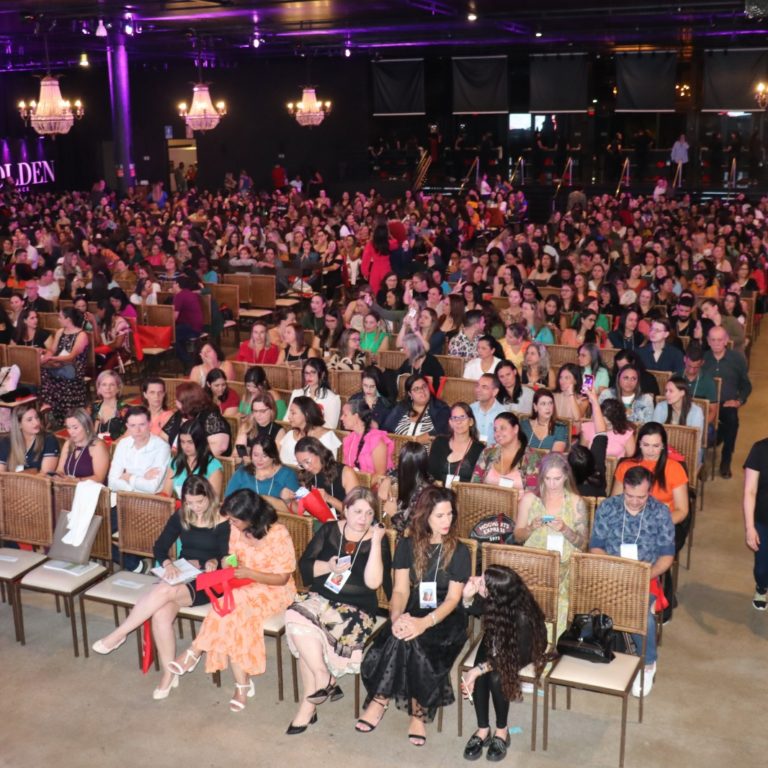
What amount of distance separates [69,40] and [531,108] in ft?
35.1

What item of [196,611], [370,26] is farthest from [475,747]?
[370,26]

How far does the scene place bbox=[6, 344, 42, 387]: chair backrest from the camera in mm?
9305

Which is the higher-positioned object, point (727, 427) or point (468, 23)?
point (468, 23)

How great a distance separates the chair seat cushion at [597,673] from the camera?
14.9ft

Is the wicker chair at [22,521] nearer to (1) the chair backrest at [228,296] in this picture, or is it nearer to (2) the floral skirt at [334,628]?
(2) the floral skirt at [334,628]

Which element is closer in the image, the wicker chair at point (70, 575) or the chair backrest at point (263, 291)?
the wicker chair at point (70, 575)

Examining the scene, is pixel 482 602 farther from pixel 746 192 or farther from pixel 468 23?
pixel 746 192

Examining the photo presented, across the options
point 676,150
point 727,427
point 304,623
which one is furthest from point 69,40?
point 304,623

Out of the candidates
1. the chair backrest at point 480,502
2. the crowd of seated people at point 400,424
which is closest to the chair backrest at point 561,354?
the crowd of seated people at point 400,424

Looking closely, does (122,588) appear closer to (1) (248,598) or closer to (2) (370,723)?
(1) (248,598)

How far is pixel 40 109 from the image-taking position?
43.5 feet

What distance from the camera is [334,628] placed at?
504 cm

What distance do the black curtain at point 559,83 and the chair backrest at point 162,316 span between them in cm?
1620

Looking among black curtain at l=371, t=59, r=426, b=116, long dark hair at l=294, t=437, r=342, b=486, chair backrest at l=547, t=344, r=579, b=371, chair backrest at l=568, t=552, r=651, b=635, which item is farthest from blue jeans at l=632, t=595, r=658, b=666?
black curtain at l=371, t=59, r=426, b=116
